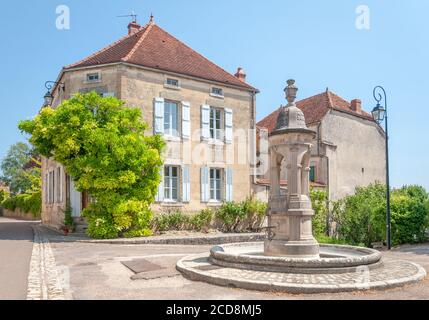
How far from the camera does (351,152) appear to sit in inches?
1024

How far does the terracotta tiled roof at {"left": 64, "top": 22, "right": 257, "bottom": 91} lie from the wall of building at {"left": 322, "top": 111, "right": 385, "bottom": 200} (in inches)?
277

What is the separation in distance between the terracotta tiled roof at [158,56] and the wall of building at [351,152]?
704cm

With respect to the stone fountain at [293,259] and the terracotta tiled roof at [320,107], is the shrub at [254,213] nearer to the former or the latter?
the terracotta tiled roof at [320,107]

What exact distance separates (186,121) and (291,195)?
35.1 ft

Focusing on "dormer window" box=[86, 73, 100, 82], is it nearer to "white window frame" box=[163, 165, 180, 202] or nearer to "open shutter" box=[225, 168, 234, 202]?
"white window frame" box=[163, 165, 180, 202]

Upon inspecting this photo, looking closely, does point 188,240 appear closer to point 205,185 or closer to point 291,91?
point 205,185

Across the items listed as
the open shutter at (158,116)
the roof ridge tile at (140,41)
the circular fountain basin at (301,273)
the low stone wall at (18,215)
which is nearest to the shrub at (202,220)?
the open shutter at (158,116)

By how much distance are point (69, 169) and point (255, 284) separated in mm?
10617

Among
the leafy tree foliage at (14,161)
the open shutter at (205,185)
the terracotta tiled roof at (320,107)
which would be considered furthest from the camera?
the leafy tree foliage at (14,161)

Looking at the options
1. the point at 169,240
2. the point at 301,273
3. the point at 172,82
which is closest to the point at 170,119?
the point at 172,82

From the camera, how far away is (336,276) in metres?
7.37

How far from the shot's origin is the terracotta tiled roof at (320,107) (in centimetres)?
2498
